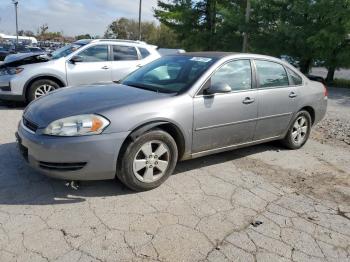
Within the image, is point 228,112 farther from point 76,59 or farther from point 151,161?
point 76,59

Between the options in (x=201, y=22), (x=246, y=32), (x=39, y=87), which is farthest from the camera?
(x=201, y=22)

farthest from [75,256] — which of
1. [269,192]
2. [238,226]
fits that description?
[269,192]

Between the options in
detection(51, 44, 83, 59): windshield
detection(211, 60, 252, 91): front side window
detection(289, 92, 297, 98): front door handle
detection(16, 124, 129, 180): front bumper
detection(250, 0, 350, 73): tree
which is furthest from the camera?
detection(250, 0, 350, 73): tree

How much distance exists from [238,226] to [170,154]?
3.68 feet

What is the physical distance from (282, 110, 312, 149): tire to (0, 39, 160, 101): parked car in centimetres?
449

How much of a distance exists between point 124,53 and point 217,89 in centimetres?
521

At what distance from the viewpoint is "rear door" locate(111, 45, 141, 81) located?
28.7 feet

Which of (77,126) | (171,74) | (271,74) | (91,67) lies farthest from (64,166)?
(91,67)

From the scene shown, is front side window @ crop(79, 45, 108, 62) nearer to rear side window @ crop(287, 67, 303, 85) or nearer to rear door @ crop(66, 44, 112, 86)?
rear door @ crop(66, 44, 112, 86)

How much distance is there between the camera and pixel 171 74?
4785mm

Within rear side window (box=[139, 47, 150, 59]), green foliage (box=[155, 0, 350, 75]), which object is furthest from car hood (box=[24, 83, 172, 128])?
green foliage (box=[155, 0, 350, 75])

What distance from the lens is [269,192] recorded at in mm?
4246

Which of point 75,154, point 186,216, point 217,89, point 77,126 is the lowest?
point 186,216

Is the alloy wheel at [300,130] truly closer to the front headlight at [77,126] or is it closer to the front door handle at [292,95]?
the front door handle at [292,95]
